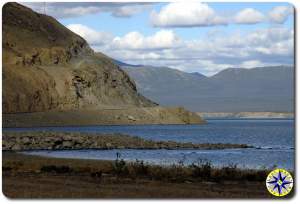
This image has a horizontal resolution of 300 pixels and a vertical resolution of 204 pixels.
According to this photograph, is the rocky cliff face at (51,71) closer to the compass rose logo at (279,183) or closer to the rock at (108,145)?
the rock at (108,145)

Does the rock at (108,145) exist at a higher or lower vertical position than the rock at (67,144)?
lower

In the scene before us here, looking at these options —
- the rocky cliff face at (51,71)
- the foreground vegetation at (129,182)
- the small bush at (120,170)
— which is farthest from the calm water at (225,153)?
the rocky cliff face at (51,71)

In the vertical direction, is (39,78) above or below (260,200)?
above

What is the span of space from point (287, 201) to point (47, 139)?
36256mm

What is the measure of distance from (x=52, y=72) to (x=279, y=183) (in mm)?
133031

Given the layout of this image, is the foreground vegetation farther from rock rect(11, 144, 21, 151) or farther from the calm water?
rock rect(11, 144, 21, 151)

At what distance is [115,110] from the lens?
482ft

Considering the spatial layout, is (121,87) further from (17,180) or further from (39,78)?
(17,180)

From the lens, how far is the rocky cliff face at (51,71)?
136750mm

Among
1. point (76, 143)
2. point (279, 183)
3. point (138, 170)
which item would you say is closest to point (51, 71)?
point (76, 143)

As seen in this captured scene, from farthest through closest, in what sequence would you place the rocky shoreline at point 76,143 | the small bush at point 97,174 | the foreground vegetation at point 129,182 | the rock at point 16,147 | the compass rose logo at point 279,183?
1. the rocky shoreline at point 76,143
2. the rock at point 16,147
3. the small bush at point 97,174
4. the foreground vegetation at point 129,182
5. the compass rose logo at point 279,183

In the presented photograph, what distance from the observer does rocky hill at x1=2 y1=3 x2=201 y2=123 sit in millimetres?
136750

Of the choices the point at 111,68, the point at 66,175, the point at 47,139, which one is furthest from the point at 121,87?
the point at 66,175

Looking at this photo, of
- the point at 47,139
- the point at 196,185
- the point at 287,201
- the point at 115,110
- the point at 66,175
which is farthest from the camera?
the point at 115,110
